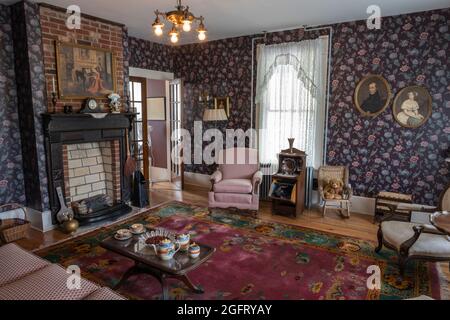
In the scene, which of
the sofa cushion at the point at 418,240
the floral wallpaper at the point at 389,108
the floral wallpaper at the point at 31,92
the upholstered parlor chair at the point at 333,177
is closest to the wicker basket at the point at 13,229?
the floral wallpaper at the point at 31,92

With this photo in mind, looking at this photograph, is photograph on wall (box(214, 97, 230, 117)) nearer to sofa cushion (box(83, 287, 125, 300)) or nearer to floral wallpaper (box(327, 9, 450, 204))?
floral wallpaper (box(327, 9, 450, 204))

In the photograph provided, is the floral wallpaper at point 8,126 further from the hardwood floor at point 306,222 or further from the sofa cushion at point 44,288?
the sofa cushion at point 44,288

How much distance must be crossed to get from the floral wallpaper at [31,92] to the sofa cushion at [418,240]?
4.07m

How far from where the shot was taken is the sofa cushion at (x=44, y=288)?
5.82ft

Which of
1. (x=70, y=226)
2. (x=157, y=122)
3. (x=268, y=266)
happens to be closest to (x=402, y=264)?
(x=268, y=266)

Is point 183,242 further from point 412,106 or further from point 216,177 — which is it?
point 412,106

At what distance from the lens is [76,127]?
160 inches

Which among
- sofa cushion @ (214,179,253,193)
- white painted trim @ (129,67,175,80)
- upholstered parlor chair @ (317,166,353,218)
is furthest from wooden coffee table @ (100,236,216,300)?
white painted trim @ (129,67,175,80)

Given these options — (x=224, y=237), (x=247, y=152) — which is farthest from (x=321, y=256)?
(x=247, y=152)

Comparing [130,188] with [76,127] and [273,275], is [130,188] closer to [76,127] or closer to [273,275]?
[76,127]

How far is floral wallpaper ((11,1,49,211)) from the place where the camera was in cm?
366

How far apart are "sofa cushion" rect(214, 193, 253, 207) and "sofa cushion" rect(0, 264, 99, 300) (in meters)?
2.62

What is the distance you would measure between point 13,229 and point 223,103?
148 inches
